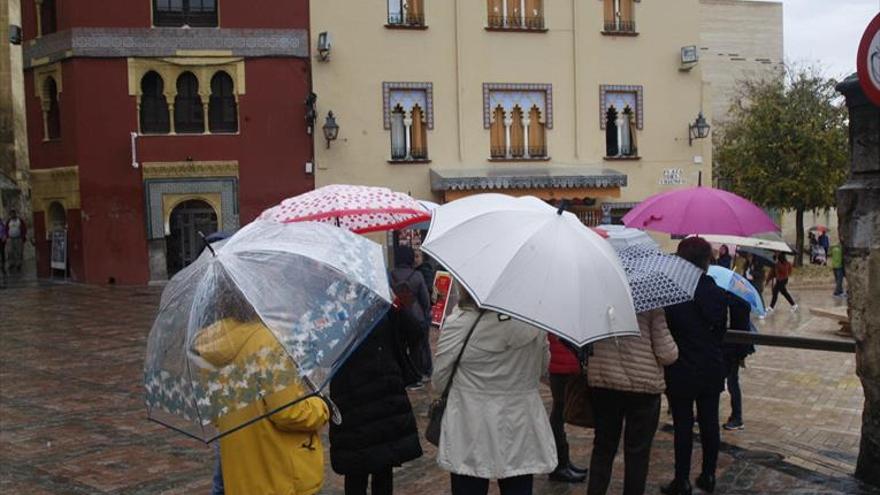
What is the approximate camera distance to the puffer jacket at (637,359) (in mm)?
5328

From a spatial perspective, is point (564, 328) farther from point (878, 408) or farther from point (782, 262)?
point (782, 262)

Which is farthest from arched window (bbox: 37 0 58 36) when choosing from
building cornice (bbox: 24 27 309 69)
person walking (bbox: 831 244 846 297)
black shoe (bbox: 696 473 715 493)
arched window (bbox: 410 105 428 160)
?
black shoe (bbox: 696 473 715 493)

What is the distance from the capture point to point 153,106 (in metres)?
24.0

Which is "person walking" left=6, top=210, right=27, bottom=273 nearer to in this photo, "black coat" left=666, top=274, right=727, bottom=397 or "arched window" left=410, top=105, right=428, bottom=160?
"arched window" left=410, top=105, right=428, bottom=160

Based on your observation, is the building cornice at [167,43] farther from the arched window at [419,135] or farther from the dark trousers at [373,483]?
the dark trousers at [373,483]

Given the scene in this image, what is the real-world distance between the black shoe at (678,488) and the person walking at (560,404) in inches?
25.0

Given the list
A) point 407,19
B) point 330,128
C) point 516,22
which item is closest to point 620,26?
point 516,22

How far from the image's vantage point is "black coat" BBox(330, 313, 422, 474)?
4871 millimetres

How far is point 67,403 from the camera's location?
31.8ft

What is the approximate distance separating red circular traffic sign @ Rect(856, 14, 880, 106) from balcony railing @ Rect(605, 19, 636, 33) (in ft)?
74.1

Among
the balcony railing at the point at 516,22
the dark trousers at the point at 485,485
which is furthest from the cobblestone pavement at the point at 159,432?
the balcony railing at the point at 516,22

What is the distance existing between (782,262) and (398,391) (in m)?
16.1

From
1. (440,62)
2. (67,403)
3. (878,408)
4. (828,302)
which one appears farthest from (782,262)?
(67,403)

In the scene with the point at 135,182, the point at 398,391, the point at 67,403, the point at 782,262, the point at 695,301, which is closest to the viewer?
the point at 398,391
